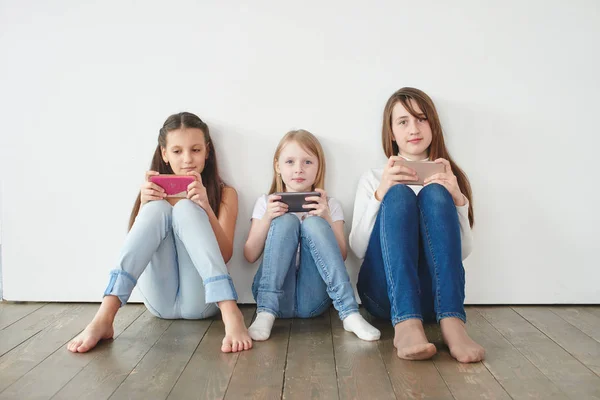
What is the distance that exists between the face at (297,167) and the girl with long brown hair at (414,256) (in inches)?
9.2

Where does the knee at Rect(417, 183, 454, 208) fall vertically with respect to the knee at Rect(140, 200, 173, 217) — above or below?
above

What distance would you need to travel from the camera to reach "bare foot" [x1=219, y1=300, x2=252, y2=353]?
6.00 feet

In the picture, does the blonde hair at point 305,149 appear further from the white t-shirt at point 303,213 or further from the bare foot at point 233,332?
the bare foot at point 233,332

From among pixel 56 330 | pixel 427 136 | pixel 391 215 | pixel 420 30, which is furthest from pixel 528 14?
pixel 56 330

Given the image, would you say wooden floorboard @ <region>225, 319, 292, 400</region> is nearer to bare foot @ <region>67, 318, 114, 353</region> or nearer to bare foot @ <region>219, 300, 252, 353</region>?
bare foot @ <region>219, 300, 252, 353</region>

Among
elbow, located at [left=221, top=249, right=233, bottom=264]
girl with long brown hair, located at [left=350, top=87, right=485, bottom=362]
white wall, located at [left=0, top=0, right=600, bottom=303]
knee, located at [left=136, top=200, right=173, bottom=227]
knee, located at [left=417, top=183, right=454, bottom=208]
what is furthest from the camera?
white wall, located at [left=0, top=0, right=600, bottom=303]

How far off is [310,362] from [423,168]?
0.78 metres

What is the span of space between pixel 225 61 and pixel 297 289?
0.98 metres

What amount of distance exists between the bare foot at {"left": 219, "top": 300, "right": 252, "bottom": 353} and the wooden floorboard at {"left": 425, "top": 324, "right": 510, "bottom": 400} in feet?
1.93

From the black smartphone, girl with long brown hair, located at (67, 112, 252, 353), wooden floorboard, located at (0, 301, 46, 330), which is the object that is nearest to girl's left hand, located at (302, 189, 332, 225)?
the black smartphone

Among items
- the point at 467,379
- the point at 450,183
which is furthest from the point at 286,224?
the point at 467,379

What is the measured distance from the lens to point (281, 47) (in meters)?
2.41

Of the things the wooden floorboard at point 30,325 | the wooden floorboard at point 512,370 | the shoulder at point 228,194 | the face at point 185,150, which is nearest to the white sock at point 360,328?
the wooden floorboard at point 512,370

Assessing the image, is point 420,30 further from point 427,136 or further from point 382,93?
point 427,136
